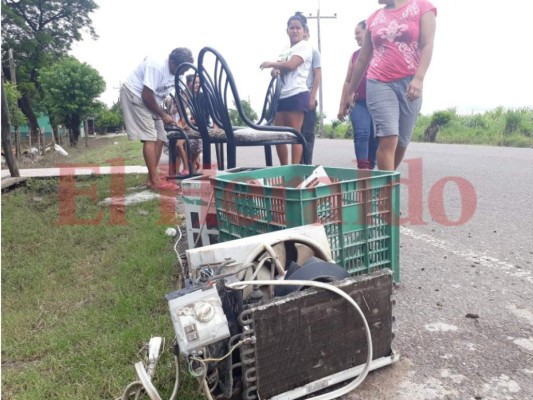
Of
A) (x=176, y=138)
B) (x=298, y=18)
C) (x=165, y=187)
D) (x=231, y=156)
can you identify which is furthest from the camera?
(x=165, y=187)

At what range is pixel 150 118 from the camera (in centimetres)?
489

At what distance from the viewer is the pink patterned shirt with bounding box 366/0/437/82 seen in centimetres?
297

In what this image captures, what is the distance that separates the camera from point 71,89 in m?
27.6

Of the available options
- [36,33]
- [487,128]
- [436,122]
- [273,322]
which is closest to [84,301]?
[273,322]

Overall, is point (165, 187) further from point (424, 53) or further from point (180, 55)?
point (424, 53)

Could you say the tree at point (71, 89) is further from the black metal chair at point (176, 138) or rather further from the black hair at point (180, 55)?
the black metal chair at point (176, 138)

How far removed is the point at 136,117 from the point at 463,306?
3838mm

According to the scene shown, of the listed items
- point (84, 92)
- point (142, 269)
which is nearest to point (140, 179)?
point (142, 269)

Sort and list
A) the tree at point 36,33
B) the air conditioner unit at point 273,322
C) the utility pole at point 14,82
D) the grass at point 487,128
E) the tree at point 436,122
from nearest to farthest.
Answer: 1. the air conditioner unit at point 273,322
2. the grass at point 487,128
3. the utility pole at point 14,82
4. the tree at point 436,122
5. the tree at point 36,33

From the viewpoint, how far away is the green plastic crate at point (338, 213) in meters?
1.73

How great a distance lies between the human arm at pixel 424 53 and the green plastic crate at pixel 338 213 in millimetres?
1066

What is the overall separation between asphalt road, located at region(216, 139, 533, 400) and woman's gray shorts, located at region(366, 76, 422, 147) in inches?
28.3

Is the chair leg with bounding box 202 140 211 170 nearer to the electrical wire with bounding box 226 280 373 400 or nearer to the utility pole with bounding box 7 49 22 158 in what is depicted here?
the electrical wire with bounding box 226 280 373 400

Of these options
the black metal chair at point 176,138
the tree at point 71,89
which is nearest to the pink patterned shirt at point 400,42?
the black metal chair at point 176,138
